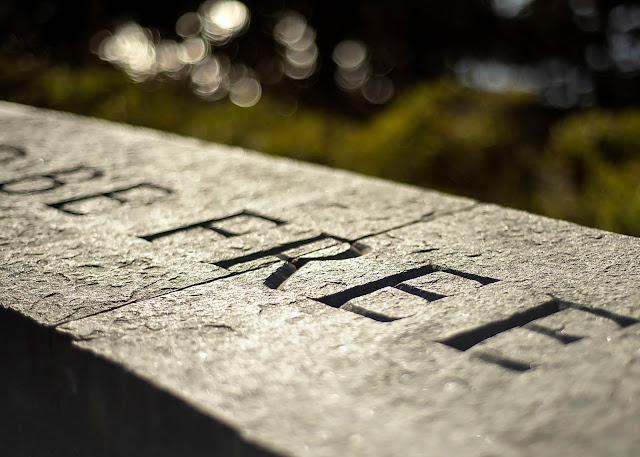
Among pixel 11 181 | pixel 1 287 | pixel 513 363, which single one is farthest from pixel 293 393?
pixel 11 181

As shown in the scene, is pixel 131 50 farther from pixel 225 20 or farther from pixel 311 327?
pixel 311 327

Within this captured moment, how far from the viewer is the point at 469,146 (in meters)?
3.96

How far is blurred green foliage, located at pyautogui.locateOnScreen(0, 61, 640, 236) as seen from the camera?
133 inches

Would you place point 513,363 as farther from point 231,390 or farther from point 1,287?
point 1,287

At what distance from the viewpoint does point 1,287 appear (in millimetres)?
1635

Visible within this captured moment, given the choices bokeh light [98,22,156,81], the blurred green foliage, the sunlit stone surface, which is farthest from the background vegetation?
the sunlit stone surface

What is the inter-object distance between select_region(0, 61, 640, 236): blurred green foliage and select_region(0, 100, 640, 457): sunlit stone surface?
1.28m

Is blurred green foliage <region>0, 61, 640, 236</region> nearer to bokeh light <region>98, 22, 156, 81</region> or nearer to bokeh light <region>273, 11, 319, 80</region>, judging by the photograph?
bokeh light <region>98, 22, 156, 81</region>

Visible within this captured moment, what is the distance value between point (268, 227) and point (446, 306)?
2.38 ft

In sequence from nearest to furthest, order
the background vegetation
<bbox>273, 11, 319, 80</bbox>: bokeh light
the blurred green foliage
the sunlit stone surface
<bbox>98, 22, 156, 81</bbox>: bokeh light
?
the sunlit stone surface → the blurred green foliage → the background vegetation → <bbox>98, 22, 156, 81</bbox>: bokeh light → <bbox>273, 11, 319, 80</bbox>: bokeh light

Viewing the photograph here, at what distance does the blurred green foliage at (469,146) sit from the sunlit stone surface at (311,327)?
1.28 m

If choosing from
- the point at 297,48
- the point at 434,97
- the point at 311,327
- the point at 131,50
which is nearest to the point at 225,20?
the point at 297,48

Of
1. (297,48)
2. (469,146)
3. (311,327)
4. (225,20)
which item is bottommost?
(311,327)

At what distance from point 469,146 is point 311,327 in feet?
8.98
